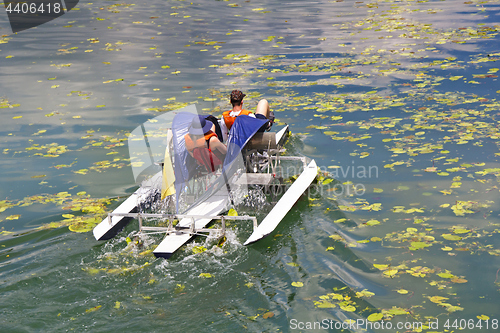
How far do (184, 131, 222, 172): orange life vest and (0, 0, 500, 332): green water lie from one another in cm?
127

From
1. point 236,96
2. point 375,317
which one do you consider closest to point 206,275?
point 375,317

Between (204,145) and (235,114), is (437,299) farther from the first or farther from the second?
(235,114)

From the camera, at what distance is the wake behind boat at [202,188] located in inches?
244

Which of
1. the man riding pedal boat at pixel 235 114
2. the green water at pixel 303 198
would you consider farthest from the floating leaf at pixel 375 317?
the man riding pedal boat at pixel 235 114

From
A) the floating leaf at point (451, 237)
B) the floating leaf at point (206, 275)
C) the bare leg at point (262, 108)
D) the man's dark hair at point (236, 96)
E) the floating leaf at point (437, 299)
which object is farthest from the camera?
the bare leg at point (262, 108)

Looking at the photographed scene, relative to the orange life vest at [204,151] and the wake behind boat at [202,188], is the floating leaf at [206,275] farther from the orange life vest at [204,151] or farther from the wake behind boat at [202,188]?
the orange life vest at [204,151]

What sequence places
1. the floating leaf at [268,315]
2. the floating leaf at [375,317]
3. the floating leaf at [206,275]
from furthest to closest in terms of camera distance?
the floating leaf at [206,275] < the floating leaf at [268,315] < the floating leaf at [375,317]

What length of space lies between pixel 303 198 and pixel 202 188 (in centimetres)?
169

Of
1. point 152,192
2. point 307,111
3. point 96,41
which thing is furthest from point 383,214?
point 96,41

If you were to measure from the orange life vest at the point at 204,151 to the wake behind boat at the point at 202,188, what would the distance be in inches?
3.1

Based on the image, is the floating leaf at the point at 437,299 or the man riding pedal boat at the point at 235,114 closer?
the floating leaf at the point at 437,299

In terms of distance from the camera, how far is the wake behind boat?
6207 millimetres

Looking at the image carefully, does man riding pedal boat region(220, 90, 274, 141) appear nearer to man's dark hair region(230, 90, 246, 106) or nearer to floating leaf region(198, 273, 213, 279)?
man's dark hair region(230, 90, 246, 106)

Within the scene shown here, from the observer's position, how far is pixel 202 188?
734 cm
